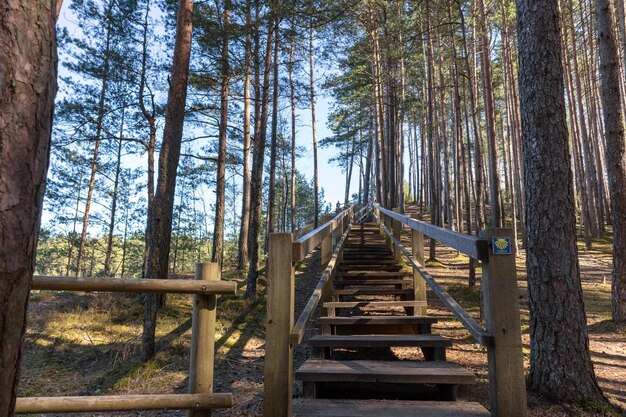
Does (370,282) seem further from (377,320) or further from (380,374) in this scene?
(380,374)

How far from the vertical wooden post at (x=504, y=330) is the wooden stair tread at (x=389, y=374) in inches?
21.8

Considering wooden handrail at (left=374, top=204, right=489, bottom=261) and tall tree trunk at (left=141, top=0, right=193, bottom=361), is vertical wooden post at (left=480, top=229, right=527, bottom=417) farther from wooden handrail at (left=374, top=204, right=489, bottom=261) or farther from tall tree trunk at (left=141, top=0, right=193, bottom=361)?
tall tree trunk at (left=141, top=0, right=193, bottom=361)

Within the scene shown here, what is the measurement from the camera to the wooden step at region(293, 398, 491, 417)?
231 cm

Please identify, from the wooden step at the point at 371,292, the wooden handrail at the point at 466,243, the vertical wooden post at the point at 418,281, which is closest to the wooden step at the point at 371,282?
the wooden step at the point at 371,292

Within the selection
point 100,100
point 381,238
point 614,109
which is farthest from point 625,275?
point 100,100

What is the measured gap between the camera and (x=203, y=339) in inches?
84.0

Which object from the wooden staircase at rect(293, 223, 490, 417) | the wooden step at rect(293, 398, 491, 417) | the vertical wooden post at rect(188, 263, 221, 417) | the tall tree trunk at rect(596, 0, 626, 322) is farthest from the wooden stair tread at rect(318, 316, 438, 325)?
the tall tree trunk at rect(596, 0, 626, 322)

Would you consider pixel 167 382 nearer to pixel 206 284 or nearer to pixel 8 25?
pixel 206 284

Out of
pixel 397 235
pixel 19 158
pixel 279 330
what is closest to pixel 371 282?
pixel 397 235

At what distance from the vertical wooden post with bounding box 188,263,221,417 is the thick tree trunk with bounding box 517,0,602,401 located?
3128 millimetres

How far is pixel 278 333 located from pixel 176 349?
4.66 metres

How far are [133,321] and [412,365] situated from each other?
6620mm

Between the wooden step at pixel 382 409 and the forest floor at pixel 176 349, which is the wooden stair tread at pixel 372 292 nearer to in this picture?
the forest floor at pixel 176 349

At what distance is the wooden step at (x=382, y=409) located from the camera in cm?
231
